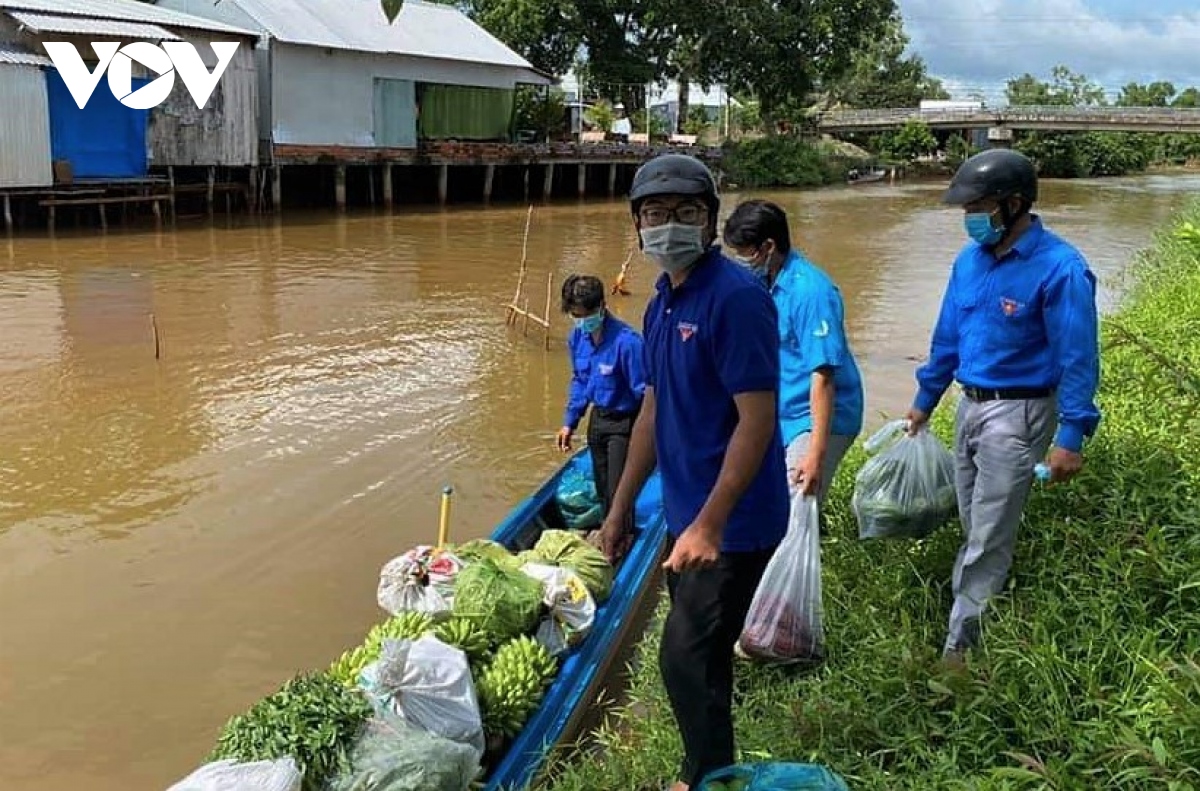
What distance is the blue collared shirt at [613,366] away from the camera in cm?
518

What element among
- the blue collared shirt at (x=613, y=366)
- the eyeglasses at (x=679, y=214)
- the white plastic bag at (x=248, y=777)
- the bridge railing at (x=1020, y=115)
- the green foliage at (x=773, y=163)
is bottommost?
the white plastic bag at (x=248, y=777)

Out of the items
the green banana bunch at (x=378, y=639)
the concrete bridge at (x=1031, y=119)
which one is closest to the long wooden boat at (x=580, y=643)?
the green banana bunch at (x=378, y=639)

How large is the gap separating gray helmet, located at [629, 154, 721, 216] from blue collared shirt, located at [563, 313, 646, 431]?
8.22 ft

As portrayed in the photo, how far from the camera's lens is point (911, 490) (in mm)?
3904

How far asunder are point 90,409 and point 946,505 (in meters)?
8.00

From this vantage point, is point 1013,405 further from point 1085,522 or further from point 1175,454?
point 1175,454

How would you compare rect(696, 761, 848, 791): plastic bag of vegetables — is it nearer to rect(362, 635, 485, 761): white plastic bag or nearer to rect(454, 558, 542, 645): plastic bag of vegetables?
rect(362, 635, 485, 761): white plastic bag

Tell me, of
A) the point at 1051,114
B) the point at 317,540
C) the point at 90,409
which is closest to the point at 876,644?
the point at 317,540

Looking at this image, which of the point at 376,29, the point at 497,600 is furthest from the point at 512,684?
the point at 376,29

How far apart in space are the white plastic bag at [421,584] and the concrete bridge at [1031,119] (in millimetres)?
49318

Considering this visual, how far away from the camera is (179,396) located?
1000 centimetres

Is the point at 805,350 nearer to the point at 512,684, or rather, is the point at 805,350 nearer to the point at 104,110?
the point at 512,684

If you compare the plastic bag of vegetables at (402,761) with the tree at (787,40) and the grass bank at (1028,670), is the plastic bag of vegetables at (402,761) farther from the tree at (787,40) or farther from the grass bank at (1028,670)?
the tree at (787,40)

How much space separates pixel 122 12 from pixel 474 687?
21392 millimetres
